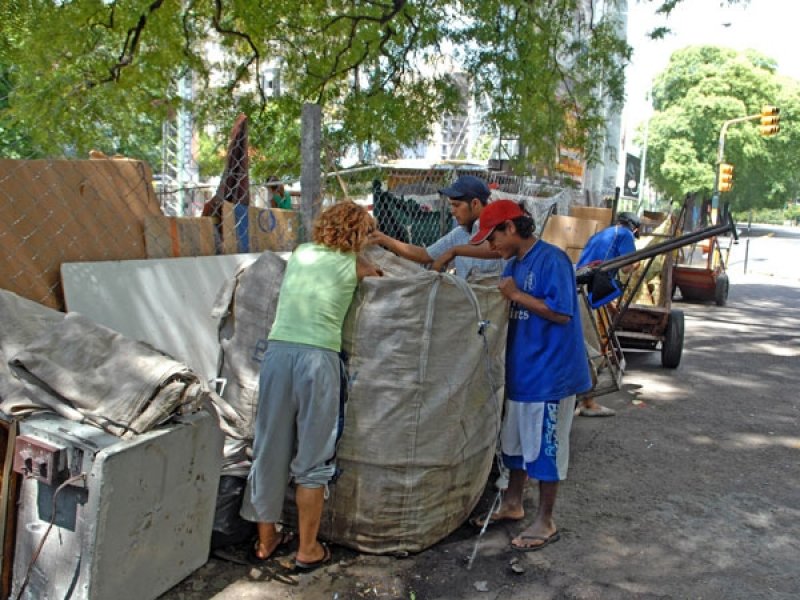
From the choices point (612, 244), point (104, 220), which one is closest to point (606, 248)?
point (612, 244)

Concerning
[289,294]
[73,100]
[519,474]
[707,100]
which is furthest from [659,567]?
[707,100]

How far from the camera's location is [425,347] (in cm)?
329

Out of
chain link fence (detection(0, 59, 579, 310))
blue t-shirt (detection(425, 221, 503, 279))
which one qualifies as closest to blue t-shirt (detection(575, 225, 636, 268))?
blue t-shirt (detection(425, 221, 503, 279))

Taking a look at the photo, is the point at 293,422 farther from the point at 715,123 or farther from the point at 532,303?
the point at 715,123

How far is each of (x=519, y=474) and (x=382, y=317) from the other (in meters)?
1.28

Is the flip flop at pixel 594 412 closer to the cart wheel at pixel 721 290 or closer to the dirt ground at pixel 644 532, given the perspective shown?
the dirt ground at pixel 644 532

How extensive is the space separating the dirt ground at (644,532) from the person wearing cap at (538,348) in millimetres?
288

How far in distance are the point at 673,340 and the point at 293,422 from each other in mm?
5967

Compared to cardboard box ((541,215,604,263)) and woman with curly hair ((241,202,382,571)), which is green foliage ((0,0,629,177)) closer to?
cardboard box ((541,215,604,263))

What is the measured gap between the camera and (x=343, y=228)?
3.23m

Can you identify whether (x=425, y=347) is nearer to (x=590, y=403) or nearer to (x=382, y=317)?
(x=382, y=317)

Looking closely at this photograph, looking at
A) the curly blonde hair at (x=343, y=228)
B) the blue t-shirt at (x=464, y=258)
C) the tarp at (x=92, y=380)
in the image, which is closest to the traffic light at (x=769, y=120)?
the blue t-shirt at (x=464, y=258)

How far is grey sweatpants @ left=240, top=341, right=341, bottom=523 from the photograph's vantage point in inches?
122

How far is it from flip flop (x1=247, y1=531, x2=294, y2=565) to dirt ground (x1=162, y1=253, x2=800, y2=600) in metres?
0.06
